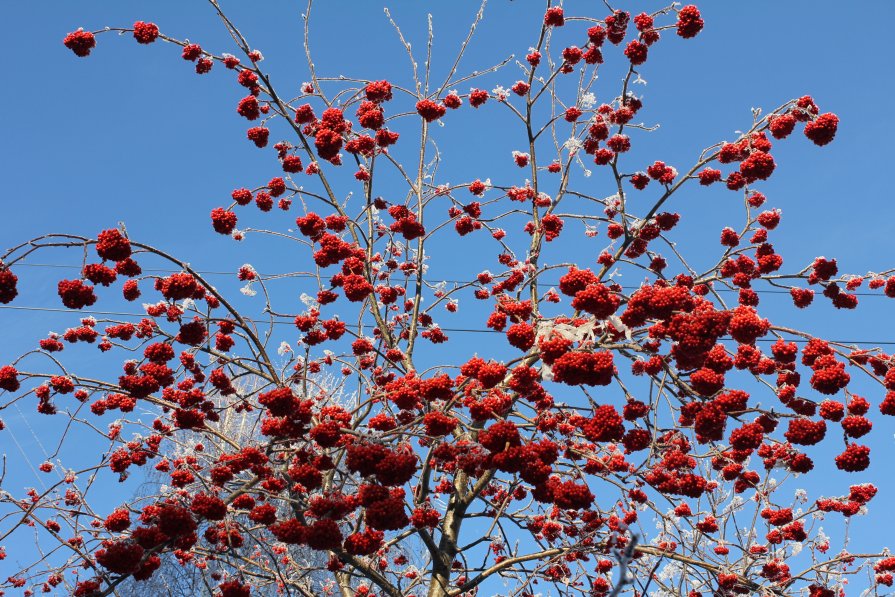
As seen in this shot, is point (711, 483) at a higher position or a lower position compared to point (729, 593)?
higher

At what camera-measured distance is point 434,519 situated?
5.33 meters

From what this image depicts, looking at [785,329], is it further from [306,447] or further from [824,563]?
[306,447]

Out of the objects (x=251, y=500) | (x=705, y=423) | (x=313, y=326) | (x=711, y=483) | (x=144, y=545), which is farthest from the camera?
(x=711, y=483)

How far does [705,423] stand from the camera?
431cm

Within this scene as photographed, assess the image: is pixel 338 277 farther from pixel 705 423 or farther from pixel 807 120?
pixel 807 120

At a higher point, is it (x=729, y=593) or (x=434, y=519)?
(x=434, y=519)

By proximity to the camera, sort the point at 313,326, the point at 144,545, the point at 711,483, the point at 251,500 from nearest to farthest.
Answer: the point at 144,545 < the point at 251,500 < the point at 313,326 < the point at 711,483

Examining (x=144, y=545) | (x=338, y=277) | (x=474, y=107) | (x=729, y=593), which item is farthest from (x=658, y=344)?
(x=144, y=545)

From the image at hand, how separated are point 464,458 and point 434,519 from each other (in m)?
1.46

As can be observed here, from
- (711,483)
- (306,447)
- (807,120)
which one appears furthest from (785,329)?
(306,447)

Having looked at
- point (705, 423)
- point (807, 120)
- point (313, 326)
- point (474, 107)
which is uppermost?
point (474, 107)

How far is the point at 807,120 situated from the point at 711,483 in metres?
3.60

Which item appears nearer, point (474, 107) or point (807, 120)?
point (807, 120)

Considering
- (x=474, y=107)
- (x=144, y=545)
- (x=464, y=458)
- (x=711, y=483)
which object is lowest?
(x=144, y=545)
